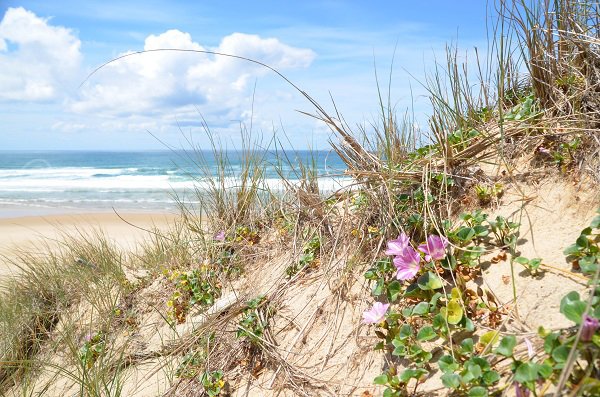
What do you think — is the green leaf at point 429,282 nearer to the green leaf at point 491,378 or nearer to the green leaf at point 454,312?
the green leaf at point 454,312

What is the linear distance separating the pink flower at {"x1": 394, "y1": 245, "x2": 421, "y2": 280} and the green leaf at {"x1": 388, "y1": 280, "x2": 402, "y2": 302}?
0.08 meters

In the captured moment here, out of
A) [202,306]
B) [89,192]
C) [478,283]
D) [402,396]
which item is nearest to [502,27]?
[478,283]

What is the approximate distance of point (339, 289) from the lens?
2221mm

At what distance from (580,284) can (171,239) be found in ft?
9.89

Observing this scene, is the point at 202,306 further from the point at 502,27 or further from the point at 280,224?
the point at 502,27

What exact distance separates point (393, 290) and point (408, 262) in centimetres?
14

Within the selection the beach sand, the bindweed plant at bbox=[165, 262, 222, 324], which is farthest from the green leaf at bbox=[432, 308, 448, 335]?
the beach sand

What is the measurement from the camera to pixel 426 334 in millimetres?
1621

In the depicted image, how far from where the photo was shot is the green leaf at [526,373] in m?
1.20

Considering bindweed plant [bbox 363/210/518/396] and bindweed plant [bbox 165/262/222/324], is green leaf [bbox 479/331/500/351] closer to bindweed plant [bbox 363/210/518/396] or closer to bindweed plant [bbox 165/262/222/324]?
bindweed plant [bbox 363/210/518/396]

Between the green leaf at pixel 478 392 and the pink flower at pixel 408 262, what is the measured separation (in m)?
0.52

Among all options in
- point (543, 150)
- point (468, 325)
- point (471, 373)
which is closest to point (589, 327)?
point (471, 373)

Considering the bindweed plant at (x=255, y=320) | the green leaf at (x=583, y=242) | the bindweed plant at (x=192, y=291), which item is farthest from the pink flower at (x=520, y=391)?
the bindweed plant at (x=192, y=291)

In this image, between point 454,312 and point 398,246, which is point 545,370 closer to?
point 454,312
